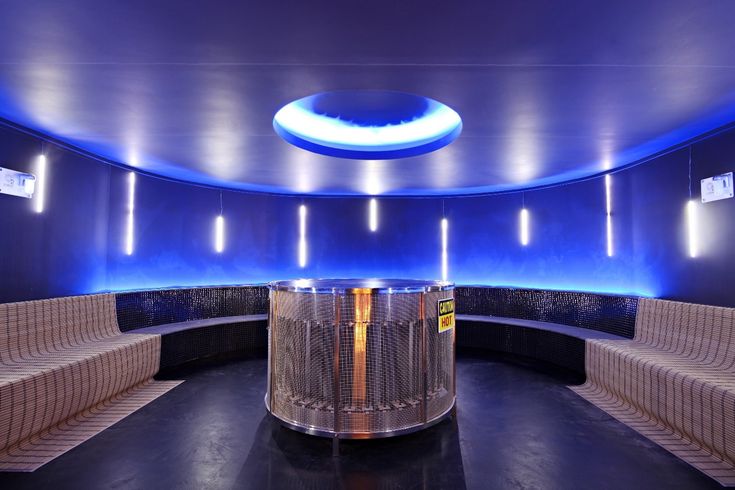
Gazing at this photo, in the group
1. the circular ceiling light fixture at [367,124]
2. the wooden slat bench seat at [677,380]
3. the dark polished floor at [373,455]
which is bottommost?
the dark polished floor at [373,455]

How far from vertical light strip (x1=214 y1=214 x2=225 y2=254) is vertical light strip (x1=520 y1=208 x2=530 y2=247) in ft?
20.5

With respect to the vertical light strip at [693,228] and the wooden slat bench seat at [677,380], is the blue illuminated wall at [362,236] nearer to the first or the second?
the vertical light strip at [693,228]

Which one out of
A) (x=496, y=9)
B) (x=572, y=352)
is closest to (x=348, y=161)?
(x=496, y=9)

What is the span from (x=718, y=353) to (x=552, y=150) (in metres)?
2.82

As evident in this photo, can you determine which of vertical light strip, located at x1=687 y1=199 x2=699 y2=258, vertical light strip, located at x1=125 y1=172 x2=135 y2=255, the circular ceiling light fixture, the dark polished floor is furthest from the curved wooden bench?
vertical light strip, located at x1=125 y1=172 x2=135 y2=255

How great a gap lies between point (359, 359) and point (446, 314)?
3.14 feet

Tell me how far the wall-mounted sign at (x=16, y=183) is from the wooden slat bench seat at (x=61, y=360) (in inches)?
49.7

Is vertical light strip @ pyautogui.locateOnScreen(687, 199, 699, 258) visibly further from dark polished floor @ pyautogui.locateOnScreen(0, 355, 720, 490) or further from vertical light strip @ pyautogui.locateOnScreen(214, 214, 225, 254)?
vertical light strip @ pyautogui.locateOnScreen(214, 214, 225, 254)

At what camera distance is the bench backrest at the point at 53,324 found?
3.55 m

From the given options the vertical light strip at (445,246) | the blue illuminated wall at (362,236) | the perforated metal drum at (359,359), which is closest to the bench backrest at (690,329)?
the blue illuminated wall at (362,236)

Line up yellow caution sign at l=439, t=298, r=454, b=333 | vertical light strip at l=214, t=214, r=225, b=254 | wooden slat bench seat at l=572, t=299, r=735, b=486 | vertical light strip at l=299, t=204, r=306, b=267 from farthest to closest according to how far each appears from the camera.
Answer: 1. vertical light strip at l=299, t=204, r=306, b=267
2. vertical light strip at l=214, t=214, r=225, b=254
3. yellow caution sign at l=439, t=298, r=454, b=333
4. wooden slat bench seat at l=572, t=299, r=735, b=486

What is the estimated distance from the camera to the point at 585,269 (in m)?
6.60

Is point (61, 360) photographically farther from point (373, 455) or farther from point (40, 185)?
point (373, 455)

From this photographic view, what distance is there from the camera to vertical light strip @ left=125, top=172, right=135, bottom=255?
607cm
